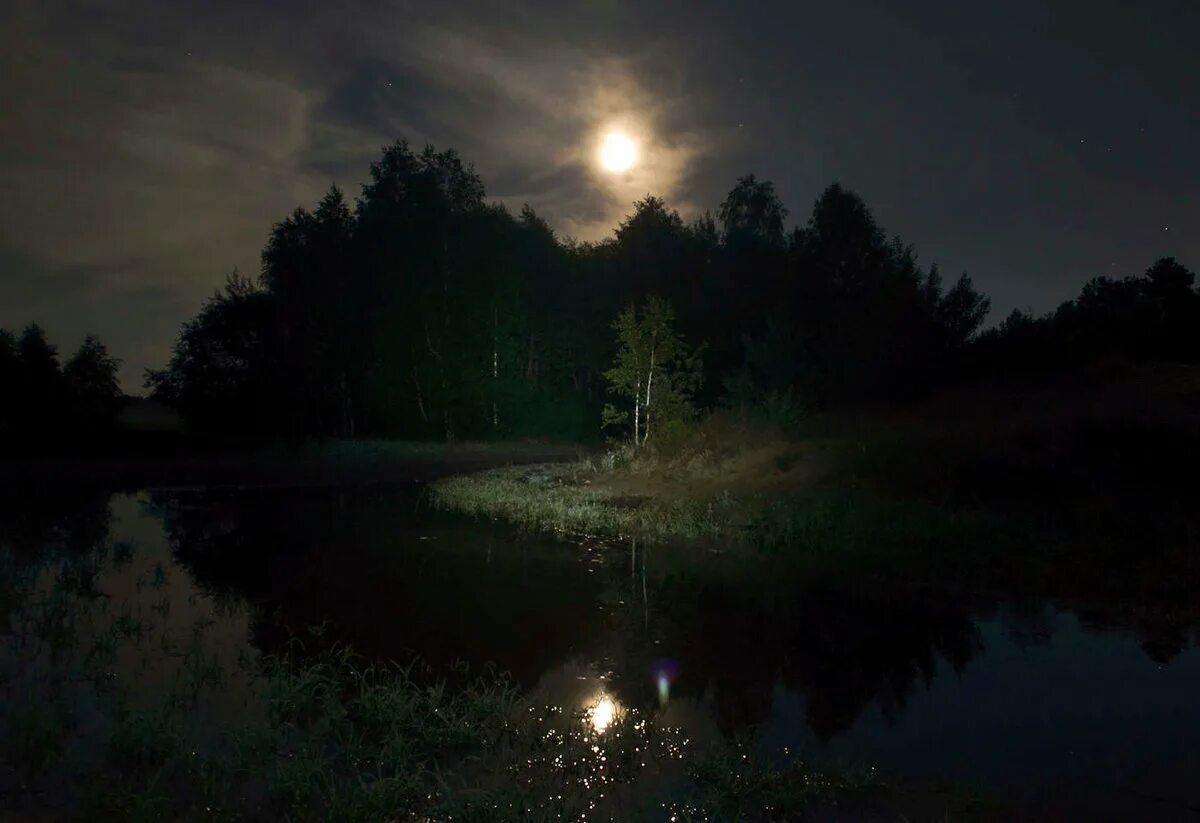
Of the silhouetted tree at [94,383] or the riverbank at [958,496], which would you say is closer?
the riverbank at [958,496]

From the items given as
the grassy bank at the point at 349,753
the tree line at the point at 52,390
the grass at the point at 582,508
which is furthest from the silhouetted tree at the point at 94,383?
the grassy bank at the point at 349,753

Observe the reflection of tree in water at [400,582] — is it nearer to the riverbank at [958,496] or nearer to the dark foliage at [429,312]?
the riverbank at [958,496]

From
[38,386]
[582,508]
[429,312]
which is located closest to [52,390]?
[38,386]

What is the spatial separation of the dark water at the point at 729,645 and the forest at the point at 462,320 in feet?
99.5

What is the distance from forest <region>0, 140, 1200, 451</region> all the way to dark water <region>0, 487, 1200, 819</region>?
30.3 metres

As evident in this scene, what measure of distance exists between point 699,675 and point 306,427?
51640mm

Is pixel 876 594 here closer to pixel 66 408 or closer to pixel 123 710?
pixel 123 710

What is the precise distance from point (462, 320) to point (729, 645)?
48206mm

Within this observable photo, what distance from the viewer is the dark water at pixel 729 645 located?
7.52 metres

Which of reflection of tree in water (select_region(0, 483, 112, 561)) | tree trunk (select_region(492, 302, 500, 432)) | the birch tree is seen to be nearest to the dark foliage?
tree trunk (select_region(492, 302, 500, 432))

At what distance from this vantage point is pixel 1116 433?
68.9ft

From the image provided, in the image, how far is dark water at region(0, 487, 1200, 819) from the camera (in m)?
7.52

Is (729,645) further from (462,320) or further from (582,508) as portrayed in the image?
(462,320)

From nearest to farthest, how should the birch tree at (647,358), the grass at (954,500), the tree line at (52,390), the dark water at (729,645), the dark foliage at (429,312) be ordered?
the dark water at (729,645)
the grass at (954,500)
the birch tree at (647,358)
the tree line at (52,390)
the dark foliage at (429,312)
